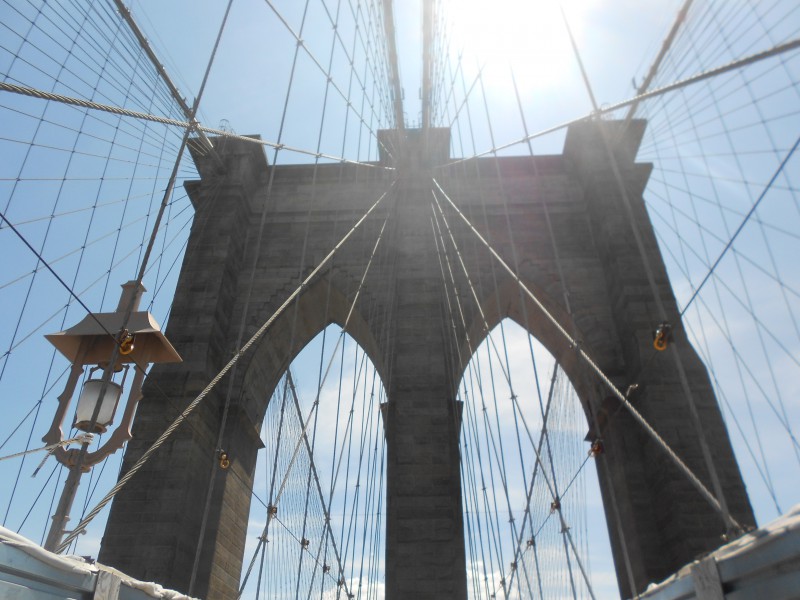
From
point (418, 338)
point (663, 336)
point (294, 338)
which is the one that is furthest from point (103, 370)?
point (294, 338)

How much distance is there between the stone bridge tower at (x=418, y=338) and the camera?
9.38 meters

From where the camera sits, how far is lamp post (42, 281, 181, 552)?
3.53 m

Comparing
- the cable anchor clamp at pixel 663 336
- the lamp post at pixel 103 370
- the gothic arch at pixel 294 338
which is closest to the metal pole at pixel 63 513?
the lamp post at pixel 103 370

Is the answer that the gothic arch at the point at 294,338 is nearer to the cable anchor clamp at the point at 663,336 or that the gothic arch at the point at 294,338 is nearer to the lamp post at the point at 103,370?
the lamp post at the point at 103,370

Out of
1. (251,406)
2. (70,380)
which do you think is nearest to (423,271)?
(251,406)

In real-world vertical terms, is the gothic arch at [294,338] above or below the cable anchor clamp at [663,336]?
above

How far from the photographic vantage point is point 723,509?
11.0ft

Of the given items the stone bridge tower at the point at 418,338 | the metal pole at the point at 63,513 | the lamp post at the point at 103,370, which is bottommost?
the metal pole at the point at 63,513

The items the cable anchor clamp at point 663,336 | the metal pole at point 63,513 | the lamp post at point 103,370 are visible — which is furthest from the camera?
the cable anchor clamp at point 663,336

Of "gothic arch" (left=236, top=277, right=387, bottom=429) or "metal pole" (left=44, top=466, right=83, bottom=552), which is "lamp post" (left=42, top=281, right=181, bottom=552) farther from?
"gothic arch" (left=236, top=277, right=387, bottom=429)

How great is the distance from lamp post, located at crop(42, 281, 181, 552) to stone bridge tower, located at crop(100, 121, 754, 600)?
2.96 meters

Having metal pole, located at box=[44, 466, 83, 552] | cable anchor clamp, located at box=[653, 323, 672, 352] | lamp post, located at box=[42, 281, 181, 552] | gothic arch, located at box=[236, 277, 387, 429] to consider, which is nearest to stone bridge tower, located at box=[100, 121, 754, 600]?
gothic arch, located at box=[236, 277, 387, 429]

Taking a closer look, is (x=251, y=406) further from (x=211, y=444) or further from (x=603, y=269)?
(x=603, y=269)

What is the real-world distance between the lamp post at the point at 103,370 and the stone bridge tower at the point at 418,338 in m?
2.96
